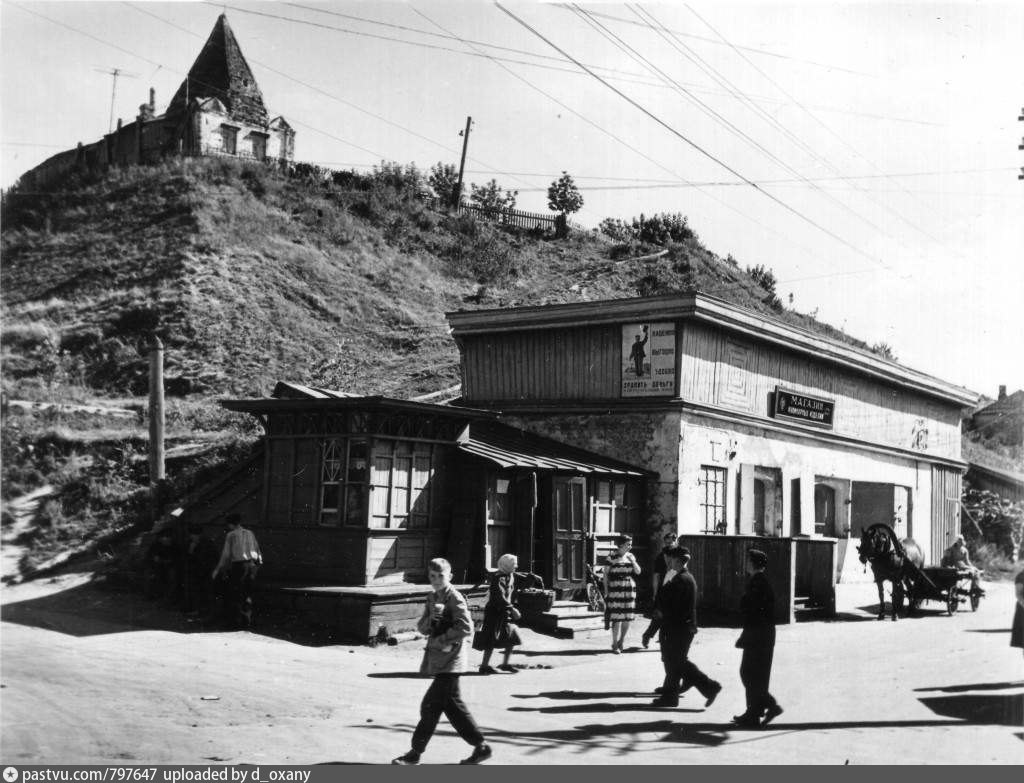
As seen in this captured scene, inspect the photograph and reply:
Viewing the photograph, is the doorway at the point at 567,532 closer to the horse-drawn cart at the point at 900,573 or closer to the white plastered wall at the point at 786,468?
the white plastered wall at the point at 786,468

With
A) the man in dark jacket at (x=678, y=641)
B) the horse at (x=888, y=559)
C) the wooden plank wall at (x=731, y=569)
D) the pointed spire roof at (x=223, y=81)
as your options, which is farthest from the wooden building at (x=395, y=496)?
the pointed spire roof at (x=223, y=81)

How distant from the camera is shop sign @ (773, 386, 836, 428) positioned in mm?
25422

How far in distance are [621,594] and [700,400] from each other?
24.9ft

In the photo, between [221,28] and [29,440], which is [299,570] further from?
[221,28]

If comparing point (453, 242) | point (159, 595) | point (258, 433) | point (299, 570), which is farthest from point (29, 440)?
point (453, 242)

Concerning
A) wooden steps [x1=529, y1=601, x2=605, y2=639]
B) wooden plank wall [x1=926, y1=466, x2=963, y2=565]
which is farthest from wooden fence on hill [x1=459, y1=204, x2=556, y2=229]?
wooden steps [x1=529, y1=601, x2=605, y2=639]

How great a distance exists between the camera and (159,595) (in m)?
17.6

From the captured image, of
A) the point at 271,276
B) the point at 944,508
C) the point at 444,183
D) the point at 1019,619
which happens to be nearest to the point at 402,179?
the point at 444,183

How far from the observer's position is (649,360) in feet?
73.2

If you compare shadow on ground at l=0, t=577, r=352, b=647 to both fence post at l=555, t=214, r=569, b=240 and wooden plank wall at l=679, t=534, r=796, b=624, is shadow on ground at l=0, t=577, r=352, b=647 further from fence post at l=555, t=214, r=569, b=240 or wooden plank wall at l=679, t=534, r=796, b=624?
fence post at l=555, t=214, r=569, b=240

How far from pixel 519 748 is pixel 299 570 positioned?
895 cm

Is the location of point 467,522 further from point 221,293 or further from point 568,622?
point 221,293

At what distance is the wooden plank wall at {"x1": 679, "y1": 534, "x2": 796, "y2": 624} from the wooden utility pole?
35.5ft

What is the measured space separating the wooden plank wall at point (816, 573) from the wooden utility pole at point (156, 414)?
1341 centimetres
